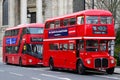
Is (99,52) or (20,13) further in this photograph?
(20,13)

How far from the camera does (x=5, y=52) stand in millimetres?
48688

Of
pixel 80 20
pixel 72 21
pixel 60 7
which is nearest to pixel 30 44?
pixel 72 21

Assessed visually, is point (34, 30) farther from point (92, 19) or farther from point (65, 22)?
point (92, 19)

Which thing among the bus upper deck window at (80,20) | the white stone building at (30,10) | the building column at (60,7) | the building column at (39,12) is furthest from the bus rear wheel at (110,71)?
the building column at (60,7)

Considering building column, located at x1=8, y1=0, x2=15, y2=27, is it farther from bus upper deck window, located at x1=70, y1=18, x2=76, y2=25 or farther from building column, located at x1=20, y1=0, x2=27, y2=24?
Answer: bus upper deck window, located at x1=70, y1=18, x2=76, y2=25

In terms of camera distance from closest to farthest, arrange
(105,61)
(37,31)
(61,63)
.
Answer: (105,61) < (61,63) < (37,31)

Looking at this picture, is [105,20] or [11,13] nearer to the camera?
[105,20]

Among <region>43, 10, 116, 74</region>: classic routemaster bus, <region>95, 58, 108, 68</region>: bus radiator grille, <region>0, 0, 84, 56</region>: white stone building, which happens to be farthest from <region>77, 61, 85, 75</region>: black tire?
<region>0, 0, 84, 56</region>: white stone building

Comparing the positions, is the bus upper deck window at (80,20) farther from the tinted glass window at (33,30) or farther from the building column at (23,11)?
the building column at (23,11)

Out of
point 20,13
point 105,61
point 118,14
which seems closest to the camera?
point 105,61

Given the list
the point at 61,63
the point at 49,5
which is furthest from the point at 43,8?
the point at 61,63

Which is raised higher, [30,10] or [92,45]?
[30,10]

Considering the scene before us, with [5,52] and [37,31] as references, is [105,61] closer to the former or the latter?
[37,31]

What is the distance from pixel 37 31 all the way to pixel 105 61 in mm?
13180
